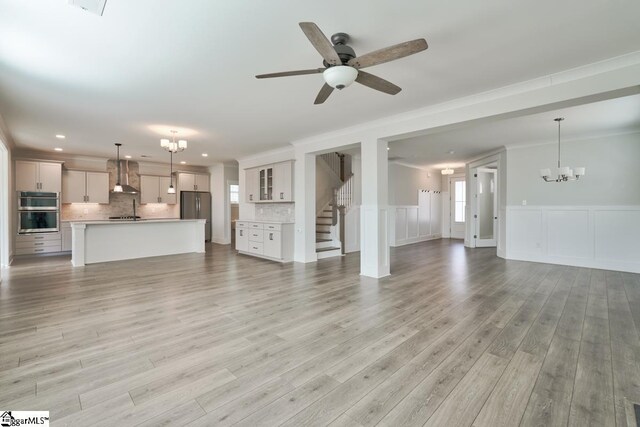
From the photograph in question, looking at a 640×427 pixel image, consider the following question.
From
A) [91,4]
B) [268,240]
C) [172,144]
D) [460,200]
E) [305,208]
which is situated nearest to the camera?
[91,4]

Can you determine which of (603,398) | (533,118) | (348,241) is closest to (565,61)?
(533,118)

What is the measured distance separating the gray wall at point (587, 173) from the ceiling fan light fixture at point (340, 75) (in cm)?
597

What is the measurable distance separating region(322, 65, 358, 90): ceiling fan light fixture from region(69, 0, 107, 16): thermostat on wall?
5.34 feet

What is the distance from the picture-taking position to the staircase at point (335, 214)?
23.9 feet

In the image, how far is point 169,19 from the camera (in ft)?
7.46

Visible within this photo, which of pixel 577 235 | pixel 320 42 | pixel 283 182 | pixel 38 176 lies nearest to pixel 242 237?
pixel 283 182

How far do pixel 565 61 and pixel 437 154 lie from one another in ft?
16.4

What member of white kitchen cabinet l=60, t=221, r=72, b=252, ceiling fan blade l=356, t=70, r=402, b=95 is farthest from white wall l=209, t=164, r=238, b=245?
ceiling fan blade l=356, t=70, r=402, b=95

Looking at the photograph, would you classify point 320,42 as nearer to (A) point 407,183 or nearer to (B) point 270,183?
(B) point 270,183

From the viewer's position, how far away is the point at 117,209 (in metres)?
8.85

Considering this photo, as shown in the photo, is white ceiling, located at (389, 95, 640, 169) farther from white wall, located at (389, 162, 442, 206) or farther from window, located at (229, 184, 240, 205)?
window, located at (229, 184, 240, 205)

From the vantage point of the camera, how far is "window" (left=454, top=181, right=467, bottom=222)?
36.1ft

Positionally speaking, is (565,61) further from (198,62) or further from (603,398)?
(198,62)

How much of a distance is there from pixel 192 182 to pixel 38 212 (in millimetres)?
3819
